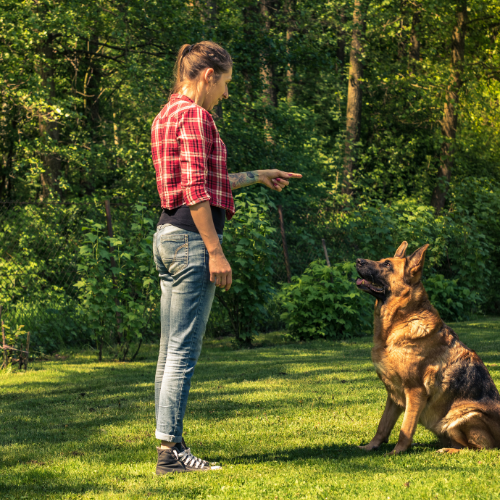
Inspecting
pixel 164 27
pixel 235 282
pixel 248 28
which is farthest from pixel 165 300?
pixel 248 28

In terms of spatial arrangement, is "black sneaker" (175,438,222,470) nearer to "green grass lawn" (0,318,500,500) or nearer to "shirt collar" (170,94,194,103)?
"green grass lawn" (0,318,500,500)

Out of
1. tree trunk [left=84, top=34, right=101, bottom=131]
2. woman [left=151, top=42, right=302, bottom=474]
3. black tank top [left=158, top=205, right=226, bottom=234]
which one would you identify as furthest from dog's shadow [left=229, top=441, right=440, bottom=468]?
tree trunk [left=84, top=34, right=101, bottom=131]

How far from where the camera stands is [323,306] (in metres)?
10.3

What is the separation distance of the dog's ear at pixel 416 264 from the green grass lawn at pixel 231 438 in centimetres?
120

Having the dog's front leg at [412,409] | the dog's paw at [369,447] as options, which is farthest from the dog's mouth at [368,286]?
the dog's paw at [369,447]

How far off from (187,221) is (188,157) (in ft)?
1.14

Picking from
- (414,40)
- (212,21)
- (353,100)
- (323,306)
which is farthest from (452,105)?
(323,306)

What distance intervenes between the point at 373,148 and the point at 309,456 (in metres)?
22.5

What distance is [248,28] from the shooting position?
17.1m

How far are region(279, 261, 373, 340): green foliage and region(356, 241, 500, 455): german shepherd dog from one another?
5697mm

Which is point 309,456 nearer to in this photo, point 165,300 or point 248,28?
point 165,300

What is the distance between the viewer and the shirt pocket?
3371 mm

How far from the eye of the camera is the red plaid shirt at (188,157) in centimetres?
329

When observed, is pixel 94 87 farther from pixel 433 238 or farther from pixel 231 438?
pixel 231 438
